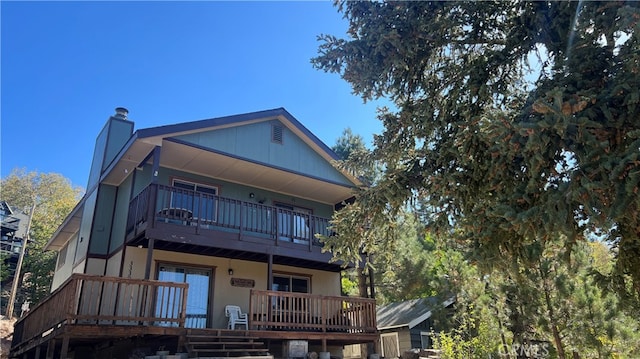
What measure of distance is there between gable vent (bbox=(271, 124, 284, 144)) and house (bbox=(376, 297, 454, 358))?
9.21 meters

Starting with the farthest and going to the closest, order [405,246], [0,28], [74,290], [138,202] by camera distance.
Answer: [405,246] → [0,28] → [138,202] → [74,290]

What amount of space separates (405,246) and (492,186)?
56.8 feet

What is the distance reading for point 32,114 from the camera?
69.0 ft

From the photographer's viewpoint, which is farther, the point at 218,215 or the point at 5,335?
the point at 5,335

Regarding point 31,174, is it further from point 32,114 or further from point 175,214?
point 175,214

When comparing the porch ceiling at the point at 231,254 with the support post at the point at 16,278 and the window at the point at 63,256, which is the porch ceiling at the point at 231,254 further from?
the support post at the point at 16,278

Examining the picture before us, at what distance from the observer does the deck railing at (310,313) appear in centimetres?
1036

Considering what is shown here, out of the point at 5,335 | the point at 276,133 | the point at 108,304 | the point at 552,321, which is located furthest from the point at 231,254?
the point at 5,335

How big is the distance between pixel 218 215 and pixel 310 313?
3.40m

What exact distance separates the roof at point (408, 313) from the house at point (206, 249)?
5.39m

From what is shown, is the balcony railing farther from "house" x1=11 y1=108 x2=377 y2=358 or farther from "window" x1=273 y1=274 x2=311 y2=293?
"window" x1=273 y1=274 x2=311 y2=293

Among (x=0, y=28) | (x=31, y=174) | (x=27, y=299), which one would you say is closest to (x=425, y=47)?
(x=0, y=28)

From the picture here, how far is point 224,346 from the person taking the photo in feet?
29.7

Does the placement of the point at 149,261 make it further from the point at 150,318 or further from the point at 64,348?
the point at 64,348
